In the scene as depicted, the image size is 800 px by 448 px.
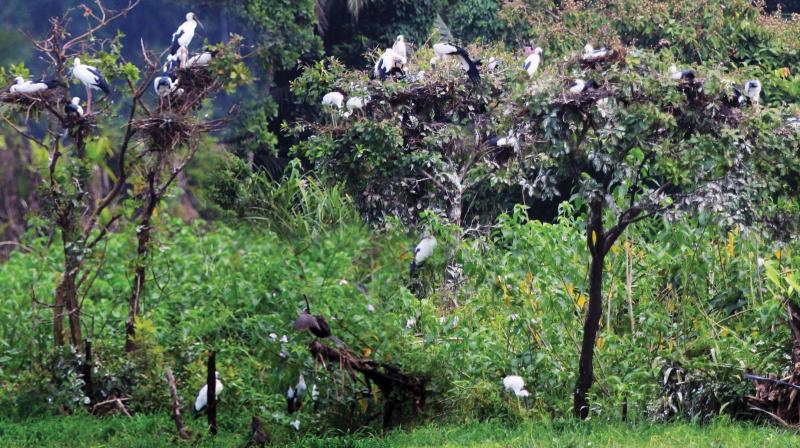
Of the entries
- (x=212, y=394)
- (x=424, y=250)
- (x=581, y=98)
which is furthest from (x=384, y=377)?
(x=424, y=250)

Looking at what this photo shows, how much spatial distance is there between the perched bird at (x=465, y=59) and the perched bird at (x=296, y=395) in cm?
396

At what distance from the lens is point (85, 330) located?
671 cm

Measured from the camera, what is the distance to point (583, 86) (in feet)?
16.2

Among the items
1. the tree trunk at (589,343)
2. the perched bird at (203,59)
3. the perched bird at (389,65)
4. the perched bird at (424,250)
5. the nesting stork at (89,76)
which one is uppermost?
the perched bird at (389,65)

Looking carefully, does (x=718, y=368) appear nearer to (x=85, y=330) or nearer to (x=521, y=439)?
(x=521, y=439)

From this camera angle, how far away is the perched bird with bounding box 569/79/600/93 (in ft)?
16.1

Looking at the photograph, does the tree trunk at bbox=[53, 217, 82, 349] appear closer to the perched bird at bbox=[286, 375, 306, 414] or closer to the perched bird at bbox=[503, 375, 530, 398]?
A: the perched bird at bbox=[286, 375, 306, 414]

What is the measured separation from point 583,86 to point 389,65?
403 centimetres

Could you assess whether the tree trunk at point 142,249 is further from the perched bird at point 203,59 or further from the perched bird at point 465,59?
the perched bird at point 465,59

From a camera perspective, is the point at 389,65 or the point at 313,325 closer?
→ the point at 313,325

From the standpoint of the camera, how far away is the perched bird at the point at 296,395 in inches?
202

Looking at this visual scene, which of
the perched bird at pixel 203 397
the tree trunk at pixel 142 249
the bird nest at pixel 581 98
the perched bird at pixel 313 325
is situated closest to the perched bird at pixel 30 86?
the tree trunk at pixel 142 249

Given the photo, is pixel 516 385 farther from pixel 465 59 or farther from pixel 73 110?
pixel 465 59

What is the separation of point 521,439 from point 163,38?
447 inches
